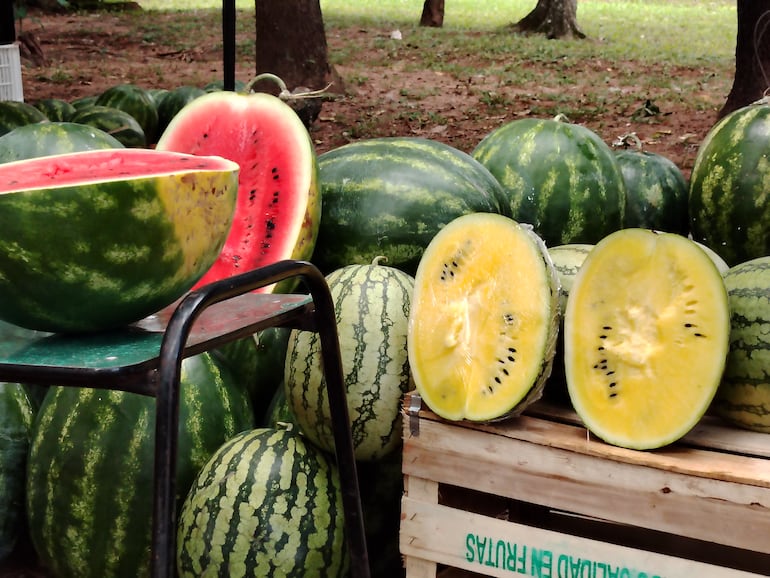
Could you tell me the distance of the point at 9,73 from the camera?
21.4ft

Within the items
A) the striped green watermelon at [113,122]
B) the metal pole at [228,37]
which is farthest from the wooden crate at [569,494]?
the striped green watermelon at [113,122]

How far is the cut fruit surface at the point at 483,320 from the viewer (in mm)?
2105

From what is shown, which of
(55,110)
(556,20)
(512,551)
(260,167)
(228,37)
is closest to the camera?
(512,551)

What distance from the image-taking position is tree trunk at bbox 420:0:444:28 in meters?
16.5

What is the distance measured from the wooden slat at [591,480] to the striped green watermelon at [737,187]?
1.42 m

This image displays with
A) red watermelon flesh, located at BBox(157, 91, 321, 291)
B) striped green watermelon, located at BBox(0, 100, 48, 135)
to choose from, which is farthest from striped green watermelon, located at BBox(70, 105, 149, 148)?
red watermelon flesh, located at BBox(157, 91, 321, 291)

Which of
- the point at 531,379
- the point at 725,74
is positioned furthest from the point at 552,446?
the point at 725,74

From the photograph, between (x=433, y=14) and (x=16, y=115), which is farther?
(x=433, y=14)

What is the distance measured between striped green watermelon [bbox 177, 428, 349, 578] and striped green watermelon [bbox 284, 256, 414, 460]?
0.10 metres

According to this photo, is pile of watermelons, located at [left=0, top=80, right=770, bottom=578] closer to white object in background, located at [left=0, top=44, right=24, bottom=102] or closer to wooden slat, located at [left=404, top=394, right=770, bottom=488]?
wooden slat, located at [left=404, top=394, right=770, bottom=488]

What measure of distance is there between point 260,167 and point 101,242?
1.28 meters

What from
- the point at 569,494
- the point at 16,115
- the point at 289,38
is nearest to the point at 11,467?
the point at 569,494

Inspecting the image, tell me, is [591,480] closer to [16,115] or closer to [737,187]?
[737,187]

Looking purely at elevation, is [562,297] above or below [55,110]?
above
